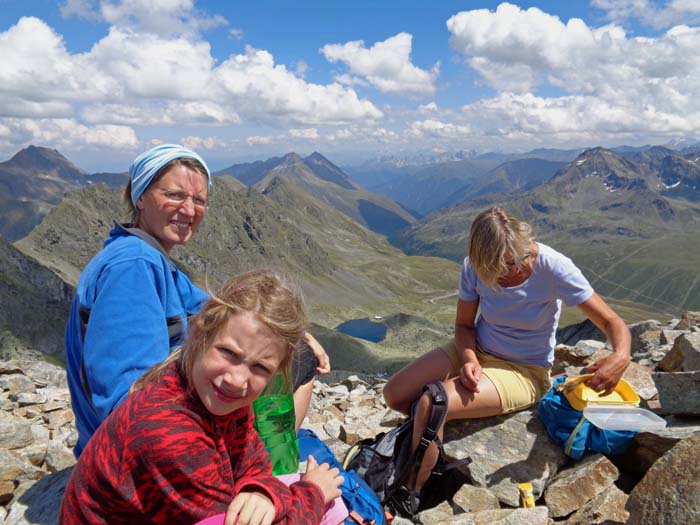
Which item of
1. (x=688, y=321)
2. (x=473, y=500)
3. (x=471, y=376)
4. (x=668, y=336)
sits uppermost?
(x=471, y=376)

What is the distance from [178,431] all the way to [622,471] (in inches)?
256

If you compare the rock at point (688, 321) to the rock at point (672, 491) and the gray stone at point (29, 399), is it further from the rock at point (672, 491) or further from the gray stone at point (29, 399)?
the gray stone at point (29, 399)

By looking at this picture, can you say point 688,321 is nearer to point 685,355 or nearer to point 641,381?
point 685,355

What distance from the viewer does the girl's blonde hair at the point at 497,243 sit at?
7.07 m

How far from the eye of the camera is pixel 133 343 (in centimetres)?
425

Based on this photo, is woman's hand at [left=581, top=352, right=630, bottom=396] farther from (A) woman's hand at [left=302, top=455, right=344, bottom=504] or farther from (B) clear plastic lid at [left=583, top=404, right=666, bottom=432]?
(A) woman's hand at [left=302, top=455, right=344, bottom=504]

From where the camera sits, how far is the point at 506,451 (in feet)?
24.1

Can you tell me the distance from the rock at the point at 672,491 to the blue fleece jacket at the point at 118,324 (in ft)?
15.2

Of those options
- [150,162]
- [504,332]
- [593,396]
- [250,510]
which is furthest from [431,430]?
[150,162]

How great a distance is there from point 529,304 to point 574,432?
1.92 meters

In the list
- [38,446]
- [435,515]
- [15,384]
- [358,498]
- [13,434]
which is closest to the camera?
[358,498]

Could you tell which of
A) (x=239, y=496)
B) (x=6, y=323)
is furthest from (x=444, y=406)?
(x=6, y=323)

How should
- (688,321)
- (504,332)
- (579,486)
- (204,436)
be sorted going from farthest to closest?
(688,321) < (504,332) < (579,486) < (204,436)

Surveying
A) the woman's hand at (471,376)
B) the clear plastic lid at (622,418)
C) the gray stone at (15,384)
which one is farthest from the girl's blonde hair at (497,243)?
the gray stone at (15,384)
